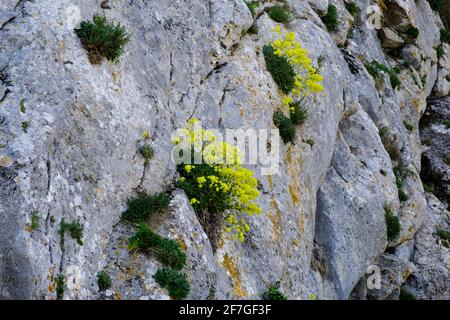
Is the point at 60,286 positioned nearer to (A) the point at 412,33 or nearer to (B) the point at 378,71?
(B) the point at 378,71

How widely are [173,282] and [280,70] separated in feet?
23.4

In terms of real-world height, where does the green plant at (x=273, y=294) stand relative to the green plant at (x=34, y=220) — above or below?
below

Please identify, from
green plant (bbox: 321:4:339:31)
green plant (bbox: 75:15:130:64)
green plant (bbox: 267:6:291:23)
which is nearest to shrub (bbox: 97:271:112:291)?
green plant (bbox: 75:15:130:64)

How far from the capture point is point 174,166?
1012 cm

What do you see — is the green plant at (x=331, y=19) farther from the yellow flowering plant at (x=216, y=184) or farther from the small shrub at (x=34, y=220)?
the small shrub at (x=34, y=220)

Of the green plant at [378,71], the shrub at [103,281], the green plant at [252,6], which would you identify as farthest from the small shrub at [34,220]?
the green plant at [378,71]

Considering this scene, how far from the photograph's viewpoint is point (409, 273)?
55.2ft

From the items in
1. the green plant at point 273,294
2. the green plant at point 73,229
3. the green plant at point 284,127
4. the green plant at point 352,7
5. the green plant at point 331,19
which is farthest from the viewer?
the green plant at point 352,7

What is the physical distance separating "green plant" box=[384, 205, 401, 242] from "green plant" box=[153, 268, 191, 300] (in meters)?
9.67

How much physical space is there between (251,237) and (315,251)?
3.58 meters

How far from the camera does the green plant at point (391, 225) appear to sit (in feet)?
53.7

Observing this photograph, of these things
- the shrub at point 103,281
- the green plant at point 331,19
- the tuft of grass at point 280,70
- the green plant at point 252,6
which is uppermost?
the green plant at point 331,19

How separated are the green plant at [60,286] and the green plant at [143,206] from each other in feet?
5.68
